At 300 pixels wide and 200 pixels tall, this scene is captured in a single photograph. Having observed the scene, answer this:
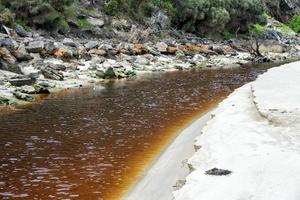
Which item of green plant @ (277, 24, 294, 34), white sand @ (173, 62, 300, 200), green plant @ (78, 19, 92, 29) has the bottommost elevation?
green plant @ (277, 24, 294, 34)

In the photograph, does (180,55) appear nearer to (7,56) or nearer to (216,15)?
(216,15)

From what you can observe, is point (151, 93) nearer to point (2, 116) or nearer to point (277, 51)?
point (2, 116)

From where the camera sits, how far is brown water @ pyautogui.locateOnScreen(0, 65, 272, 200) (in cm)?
1902

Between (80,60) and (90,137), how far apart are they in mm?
31851

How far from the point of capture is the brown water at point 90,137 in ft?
62.4

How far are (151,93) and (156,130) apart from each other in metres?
14.9

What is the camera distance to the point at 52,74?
154 ft

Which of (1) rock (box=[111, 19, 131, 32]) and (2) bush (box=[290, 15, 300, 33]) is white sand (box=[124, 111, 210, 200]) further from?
(2) bush (box=[290, 15, 300, 33])

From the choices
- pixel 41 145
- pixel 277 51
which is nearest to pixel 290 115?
pixel 41 145

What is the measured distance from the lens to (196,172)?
17.2 metres

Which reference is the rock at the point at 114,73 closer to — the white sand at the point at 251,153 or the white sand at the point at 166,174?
the white sand at the point at 251,153

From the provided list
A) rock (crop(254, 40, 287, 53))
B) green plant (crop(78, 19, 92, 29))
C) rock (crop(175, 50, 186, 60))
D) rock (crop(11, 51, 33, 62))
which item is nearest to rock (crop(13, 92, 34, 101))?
rock (crop(11, 51, 33, 62))

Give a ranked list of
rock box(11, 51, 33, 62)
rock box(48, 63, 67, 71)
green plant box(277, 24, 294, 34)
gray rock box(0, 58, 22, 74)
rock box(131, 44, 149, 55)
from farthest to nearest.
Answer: green plant box(277, 24, 294, 34) → rock box(131, 44, 149, 55) → rock box(11, 51, 33, 62) → rock box(48, 63, 67, 71) → gray rock box(0, 58, 22, 74)

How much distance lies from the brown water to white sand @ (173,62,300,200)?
322 cm
